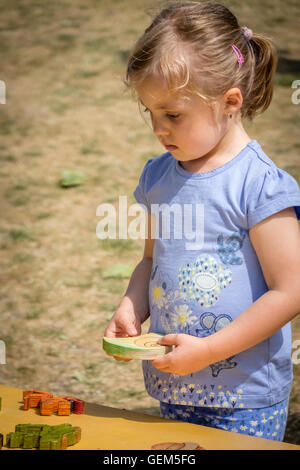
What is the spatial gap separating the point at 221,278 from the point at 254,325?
14 centimetres

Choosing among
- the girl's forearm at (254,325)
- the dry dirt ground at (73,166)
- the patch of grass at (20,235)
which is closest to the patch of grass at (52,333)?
the dry dirt ground at (73,166)

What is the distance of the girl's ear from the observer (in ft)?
4.75

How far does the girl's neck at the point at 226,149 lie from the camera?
4.94ft

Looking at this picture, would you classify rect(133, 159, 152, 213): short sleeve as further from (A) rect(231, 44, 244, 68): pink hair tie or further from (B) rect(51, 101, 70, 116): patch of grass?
(B) rect(51, 101, 70, 116): patch of grass

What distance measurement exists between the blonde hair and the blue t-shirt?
0.17 meters

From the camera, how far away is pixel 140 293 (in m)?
1.68

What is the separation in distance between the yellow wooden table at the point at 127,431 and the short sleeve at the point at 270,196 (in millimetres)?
452

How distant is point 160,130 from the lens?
1.44 meters

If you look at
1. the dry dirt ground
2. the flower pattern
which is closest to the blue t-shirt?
the flower pattern

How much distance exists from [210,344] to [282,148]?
397 centimetres

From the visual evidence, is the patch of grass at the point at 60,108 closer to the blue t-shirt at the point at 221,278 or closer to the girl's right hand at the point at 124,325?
the girl's right hand at the point at 124,325

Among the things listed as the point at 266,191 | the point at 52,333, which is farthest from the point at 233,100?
the point at 52,333

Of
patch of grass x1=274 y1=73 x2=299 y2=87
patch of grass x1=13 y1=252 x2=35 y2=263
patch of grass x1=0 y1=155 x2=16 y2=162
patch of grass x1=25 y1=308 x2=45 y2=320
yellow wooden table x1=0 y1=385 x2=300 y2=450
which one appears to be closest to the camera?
yellow wooden table x1=0 y1=385 x2=300 y2=450
